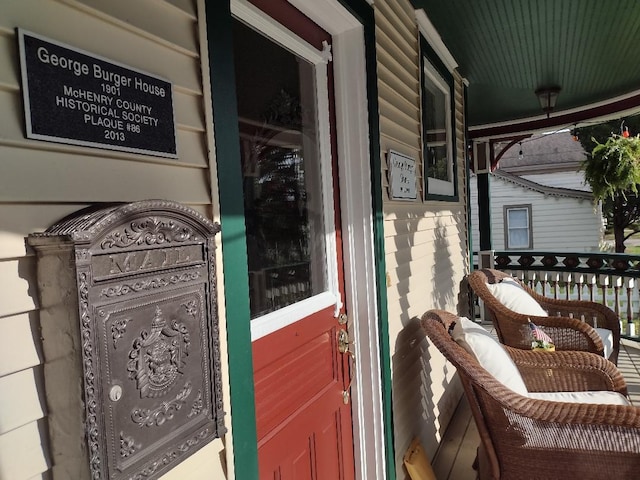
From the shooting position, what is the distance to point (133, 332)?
2.77 feet

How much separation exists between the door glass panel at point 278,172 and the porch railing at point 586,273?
4.67 m

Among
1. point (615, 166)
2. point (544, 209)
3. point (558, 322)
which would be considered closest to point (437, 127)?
point (558, 322)

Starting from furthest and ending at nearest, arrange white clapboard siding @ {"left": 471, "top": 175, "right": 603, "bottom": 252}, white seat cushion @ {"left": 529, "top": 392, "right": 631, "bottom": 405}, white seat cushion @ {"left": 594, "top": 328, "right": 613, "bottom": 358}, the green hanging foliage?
white clapboard siding @ {"left": 471, "top": 175, "right": 603, "bottom": 252}, the green hanging foliage, white seat cushion @ {"left": 594, "top": 328, "right": 613, "bottom": 358}, white seat cushion @ {"left": 529, "top": 392, "right": 631, "bottom": 405}

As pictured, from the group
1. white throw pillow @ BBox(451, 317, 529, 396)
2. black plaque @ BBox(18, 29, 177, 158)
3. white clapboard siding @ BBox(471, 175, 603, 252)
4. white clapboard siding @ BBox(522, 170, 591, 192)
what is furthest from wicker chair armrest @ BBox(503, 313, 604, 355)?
white clapboard siding @ BBox(522, 170, 591, 192)

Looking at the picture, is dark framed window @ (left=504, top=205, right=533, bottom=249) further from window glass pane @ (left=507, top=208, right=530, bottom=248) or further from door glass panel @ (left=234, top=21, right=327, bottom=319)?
door glass panel @ (left=234, top=21, right=327, bottom=319)

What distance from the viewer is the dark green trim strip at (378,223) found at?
7.03ft

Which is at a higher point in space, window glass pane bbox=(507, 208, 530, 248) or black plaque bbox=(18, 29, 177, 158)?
black plaque bbox=(18, 29, 177, 158)

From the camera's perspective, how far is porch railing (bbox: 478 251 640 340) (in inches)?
213

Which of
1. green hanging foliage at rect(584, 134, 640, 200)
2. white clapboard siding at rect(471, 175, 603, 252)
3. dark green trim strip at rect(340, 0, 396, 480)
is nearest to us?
dark green trim strip at rect(340, 0, 396, 480)

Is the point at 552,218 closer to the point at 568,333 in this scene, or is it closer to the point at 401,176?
the point at 568,333

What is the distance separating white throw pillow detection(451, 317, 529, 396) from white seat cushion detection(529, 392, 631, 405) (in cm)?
23

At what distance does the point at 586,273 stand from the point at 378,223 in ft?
15.6

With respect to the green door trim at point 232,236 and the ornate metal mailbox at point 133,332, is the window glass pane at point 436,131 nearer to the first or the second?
the green door trim at point 232,236

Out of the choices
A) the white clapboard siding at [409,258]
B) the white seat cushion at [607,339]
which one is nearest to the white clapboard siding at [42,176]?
the white clapboard siding at [409,258]
